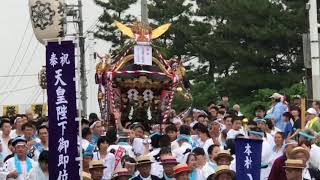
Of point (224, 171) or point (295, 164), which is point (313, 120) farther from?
point (295, 164)

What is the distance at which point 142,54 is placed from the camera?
59.8 feet

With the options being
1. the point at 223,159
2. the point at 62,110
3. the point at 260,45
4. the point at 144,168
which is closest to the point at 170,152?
the point at 144,168

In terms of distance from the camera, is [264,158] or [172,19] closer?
[264,158]

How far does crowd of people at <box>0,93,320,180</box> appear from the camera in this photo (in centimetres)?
868

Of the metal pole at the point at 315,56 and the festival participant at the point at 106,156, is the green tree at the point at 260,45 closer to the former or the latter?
the metal pole at the point at 315,56

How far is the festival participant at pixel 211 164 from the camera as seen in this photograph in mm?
9484

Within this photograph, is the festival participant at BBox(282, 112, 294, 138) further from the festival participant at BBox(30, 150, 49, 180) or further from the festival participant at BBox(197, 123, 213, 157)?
the festival participant at BBox(30, 150, 49, 180)

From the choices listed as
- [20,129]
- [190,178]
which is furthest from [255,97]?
[190,178]

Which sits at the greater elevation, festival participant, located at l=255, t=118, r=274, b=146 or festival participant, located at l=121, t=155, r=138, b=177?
festival participant, located at l=255, t=118, r=274, b=146

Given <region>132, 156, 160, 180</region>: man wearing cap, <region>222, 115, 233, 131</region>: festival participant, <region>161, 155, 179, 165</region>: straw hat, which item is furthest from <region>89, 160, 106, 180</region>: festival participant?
<region>222, 115, 233, 131</region>: festival participant

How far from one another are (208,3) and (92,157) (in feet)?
99.2

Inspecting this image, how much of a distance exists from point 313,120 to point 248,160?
576 centimetres

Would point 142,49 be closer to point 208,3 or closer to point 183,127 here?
point 183,127

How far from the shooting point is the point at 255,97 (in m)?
28.6
